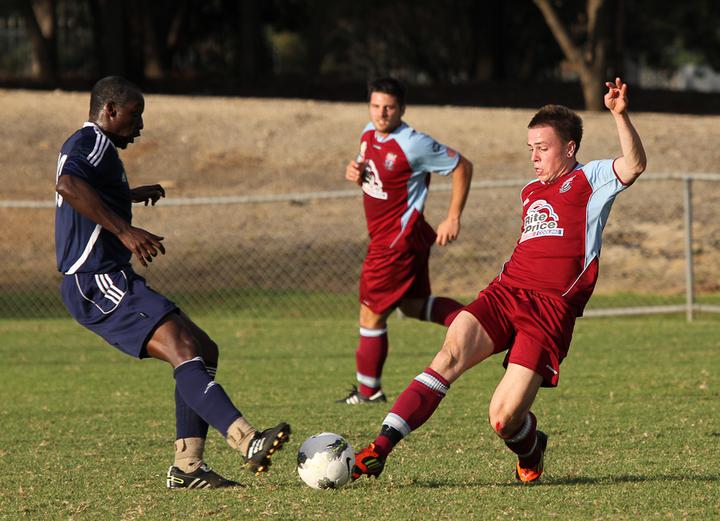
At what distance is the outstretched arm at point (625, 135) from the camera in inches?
218

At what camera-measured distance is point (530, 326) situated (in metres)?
5.76

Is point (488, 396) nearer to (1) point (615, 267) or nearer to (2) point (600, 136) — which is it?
(1) point (615, 267)

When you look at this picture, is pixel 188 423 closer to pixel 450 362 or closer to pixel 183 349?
pixel 183 349

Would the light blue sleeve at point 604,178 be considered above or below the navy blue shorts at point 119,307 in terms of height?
above

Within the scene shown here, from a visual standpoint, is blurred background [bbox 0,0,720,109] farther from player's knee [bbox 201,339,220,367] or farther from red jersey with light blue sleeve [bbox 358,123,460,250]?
player's knee [bbox 201,339,220,367]

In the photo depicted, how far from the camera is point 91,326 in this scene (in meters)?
5.90

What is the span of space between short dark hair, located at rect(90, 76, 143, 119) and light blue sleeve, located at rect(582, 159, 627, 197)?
2.19 meters

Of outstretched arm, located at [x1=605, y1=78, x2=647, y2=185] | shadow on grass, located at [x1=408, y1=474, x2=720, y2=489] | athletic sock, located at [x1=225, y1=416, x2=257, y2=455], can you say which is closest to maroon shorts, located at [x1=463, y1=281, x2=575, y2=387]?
shadow on grass, located at [x1=408, y1=474, x2=720, y2=489]

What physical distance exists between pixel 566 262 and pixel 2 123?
20181mm

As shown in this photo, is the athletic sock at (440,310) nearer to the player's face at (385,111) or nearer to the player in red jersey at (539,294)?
the player's face at (385,111)

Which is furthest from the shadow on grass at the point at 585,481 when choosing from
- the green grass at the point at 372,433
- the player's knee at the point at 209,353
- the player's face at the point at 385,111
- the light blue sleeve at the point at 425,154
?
the player's face at the point at 385,111

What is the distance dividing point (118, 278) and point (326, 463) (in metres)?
1.30

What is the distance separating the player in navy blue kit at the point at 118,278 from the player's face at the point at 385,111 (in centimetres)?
291

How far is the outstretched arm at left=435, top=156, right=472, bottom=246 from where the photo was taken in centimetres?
872
